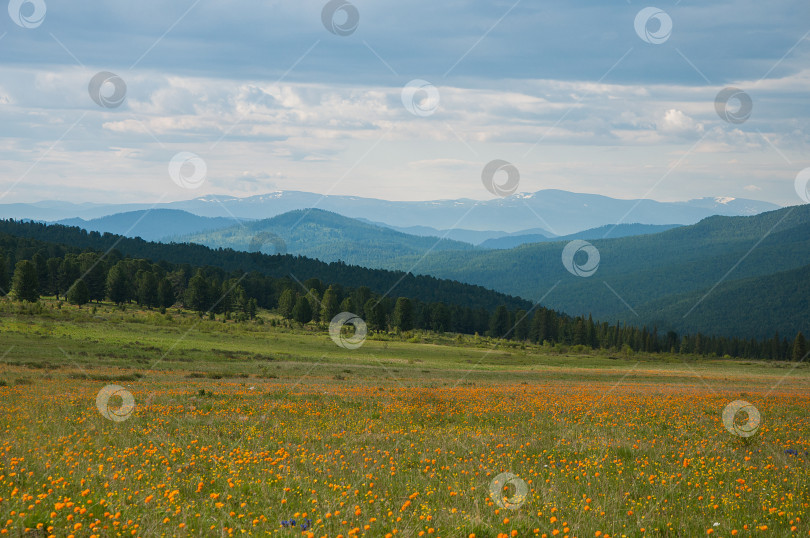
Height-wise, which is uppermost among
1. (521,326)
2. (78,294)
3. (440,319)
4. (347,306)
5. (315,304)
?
(521,326)

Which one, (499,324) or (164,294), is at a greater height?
(499,324)

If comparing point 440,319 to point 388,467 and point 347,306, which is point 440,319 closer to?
point 347,306

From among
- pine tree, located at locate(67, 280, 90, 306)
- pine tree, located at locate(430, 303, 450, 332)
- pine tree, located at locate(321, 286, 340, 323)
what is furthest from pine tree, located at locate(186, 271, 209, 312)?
pine tree, located at locate(430, 303, 450, 332)

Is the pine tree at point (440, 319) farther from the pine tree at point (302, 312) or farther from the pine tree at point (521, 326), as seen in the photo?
the pine tree at point (302, 312)

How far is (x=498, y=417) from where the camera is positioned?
18.3 metres

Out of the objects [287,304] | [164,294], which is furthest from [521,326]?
[164,294]

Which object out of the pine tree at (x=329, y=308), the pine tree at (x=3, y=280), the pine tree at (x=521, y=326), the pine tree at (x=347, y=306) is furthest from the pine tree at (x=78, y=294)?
the pine tree at (x=521, y=326)

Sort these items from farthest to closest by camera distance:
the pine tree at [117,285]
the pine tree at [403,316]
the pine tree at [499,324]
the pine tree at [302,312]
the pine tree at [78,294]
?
the pine tree at [499,324], the pine tree at [403,316], the pine tree at [302,312], the pine tree at [117,285], the pine tree at [78,294]

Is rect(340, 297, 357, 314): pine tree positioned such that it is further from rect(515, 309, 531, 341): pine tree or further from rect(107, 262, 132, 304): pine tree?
rect(515, 309, 531, 341): pine tree

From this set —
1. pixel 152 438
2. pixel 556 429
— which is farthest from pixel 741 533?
pixel 152 438

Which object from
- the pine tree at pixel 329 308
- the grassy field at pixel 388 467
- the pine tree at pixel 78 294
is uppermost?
the pine tree at pixel 329 308

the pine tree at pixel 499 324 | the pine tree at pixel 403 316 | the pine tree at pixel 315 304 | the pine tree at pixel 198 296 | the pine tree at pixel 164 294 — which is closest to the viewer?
the pine tree at pixel 164 294

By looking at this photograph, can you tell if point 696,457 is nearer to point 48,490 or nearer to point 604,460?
point 604,460

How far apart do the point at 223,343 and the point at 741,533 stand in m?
75.8
